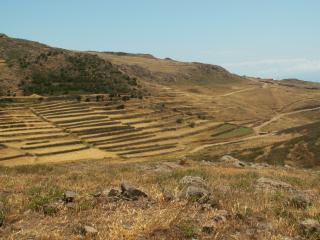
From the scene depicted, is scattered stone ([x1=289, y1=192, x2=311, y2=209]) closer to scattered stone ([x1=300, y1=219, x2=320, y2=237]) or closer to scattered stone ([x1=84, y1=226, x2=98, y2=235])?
scattered stone ([x1=300, y1=219, x2=320, y2=237])

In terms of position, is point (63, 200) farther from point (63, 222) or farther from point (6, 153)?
point (6, 153)

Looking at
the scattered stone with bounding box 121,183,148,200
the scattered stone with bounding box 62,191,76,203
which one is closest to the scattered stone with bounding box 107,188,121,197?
the scattered stone with bounding box 121,183,148,200

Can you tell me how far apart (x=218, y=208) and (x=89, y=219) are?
3319mm

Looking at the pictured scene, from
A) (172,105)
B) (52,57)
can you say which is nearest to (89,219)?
(172,105)

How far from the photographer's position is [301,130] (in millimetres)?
97438

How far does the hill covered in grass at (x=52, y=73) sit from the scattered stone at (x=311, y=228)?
5230 inches

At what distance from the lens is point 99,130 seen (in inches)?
4232

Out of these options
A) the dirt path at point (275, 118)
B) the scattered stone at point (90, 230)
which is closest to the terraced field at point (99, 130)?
the dirt path at point (275, 118)

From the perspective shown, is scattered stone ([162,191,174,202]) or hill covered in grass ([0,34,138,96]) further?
hill covered in grass ([0,34,138,96])

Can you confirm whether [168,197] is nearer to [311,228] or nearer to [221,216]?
[221,216]

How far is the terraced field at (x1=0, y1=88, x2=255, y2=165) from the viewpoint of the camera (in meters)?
87.9

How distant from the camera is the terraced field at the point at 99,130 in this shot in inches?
3462

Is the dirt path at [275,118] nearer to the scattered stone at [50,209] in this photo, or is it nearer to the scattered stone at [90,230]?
the scattered stone at [50,209]

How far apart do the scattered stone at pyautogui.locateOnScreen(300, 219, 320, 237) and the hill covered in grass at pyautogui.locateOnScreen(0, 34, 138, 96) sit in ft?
436
